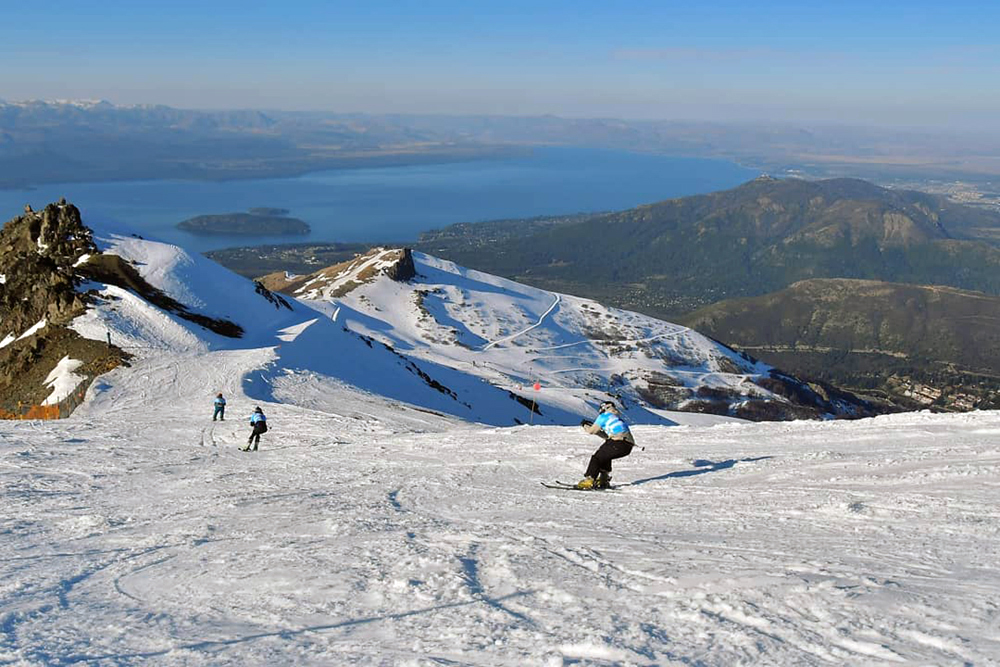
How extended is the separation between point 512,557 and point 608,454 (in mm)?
5505

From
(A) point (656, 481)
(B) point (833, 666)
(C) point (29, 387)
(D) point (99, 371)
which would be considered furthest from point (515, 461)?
(C) point (29, 387)

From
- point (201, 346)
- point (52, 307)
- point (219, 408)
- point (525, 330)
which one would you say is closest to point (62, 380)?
point (201, 346)

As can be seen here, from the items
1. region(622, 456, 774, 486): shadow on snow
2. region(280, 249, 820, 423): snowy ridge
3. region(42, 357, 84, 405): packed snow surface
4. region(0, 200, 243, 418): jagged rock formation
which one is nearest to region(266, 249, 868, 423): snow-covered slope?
region(280, 249, 820, 423): snowy ridge

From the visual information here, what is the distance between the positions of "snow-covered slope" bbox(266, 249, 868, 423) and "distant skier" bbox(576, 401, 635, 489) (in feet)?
242

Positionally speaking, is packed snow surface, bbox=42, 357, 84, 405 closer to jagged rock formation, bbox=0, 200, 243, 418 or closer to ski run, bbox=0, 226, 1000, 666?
jagged rock formation, bbox=0, 200, 243, 418

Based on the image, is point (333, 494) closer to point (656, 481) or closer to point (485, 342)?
point (656, 481)

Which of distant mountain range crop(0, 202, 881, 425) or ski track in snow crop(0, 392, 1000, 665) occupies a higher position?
ski track in snow crop(0, 392, 1000, 665)

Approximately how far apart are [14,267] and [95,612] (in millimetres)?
50682

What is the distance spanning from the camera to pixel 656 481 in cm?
1591

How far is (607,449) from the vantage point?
15188 millimetres

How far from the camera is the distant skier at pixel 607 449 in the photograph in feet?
49.5

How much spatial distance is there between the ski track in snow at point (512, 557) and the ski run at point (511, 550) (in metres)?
0.05

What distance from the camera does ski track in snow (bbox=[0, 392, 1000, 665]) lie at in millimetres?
7199

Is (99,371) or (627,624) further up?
(627,624)
